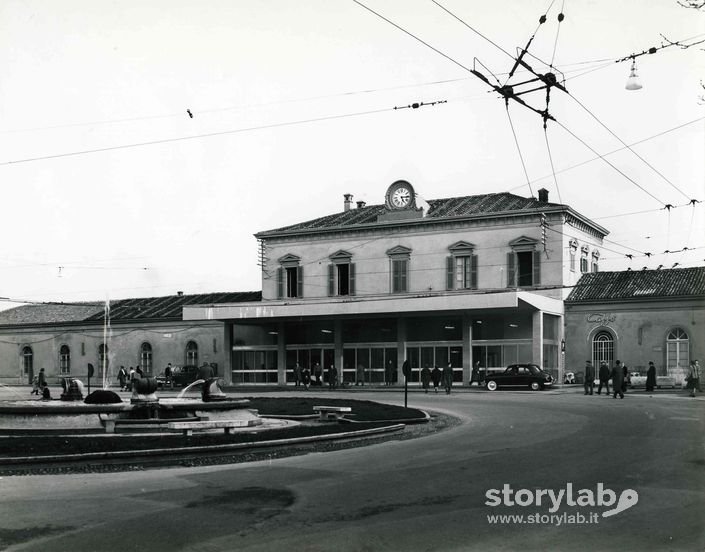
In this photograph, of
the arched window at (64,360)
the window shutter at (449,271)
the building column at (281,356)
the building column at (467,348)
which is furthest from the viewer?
the arched window at (64,360)

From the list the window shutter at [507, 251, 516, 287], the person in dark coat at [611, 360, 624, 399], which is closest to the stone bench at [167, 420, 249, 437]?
the person in dark coat at [611, 360, 624, 399]

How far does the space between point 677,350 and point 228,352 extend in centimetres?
2541

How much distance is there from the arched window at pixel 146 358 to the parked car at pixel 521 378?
25898 millimetres

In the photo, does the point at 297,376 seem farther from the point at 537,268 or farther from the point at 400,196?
the point at 537,268

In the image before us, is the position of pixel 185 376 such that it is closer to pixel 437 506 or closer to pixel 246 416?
pixel 246 416

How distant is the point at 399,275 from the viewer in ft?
162

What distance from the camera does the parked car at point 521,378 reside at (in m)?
39.1

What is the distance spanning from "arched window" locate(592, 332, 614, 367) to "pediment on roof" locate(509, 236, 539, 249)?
590 cm

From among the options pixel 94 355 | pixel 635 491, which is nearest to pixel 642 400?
pixel 635 491

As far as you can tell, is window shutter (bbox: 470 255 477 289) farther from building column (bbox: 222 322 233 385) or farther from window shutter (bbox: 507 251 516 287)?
building column (bbox: 222 322 233 385)

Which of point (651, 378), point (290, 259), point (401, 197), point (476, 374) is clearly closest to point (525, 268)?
point (476, 374)

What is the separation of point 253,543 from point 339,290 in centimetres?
4381

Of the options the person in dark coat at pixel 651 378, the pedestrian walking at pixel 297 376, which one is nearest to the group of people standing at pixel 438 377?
the pedestrian walking at pixel 297 376

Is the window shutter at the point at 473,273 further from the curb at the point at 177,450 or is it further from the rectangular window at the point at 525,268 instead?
the curb at the point at 177,450
